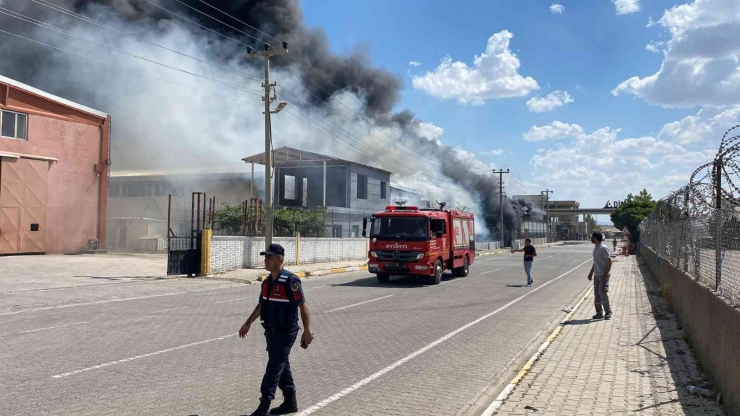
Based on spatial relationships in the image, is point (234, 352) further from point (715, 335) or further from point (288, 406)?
point (715, 335)

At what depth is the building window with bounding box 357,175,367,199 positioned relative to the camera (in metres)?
45.5

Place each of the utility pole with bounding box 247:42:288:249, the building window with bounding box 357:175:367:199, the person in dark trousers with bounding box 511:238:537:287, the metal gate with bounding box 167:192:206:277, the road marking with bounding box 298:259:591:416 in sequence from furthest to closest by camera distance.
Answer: the building window with bounding box 357:175:367:199, the utility pole with bounding box 247:42:288:249, the metal gate with bounding box 167:192:206:277, the person in dark trousers with bounding box 511:238:537:287, the road marking with bounding box 298:259:591:416

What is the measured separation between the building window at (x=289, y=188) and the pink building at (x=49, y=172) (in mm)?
18084

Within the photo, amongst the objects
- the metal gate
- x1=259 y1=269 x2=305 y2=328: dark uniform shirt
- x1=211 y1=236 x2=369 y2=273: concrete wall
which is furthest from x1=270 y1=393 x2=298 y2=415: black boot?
x1=211 y1=236 x2=369 y2=273: concrete wall

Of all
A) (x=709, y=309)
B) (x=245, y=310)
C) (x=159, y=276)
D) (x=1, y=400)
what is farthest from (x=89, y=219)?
(x=709, y=309)

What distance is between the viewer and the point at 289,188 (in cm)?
4719

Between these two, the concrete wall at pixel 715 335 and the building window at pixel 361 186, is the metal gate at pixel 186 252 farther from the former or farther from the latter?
the building window at pixel 361 186

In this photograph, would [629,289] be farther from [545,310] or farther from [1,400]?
[1,400]

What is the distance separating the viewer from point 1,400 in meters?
5.26

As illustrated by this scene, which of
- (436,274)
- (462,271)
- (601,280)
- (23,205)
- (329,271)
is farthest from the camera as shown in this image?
(23,205)

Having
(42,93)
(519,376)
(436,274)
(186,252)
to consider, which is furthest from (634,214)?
(519,376)

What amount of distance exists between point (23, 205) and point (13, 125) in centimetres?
346

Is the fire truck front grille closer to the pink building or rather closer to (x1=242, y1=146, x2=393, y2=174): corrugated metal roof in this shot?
the pink building

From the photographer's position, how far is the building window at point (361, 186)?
45.5 meters
